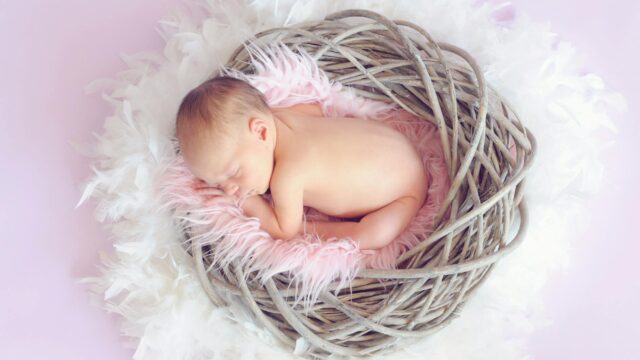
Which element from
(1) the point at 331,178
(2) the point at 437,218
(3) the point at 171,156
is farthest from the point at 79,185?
(2) the point at 437,218

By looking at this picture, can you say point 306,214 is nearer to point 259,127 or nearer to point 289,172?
point 289,172

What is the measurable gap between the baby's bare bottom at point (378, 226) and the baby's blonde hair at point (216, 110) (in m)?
0.28

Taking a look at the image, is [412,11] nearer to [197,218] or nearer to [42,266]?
[197,218]

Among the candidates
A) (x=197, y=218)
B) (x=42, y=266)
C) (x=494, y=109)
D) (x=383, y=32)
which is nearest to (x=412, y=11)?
(x=383, y=32)

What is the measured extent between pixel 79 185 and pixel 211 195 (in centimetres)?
33

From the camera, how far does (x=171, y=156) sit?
51.4 inches

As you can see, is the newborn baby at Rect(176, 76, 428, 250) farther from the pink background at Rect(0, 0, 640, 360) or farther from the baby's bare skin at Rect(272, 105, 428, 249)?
the pink background at Rect(0, 0, 640, 360)

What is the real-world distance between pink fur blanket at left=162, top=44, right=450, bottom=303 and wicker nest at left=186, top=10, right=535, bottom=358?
0.03 metres

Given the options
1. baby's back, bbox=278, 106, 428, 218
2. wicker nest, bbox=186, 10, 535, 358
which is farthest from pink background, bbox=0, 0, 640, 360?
baby's back, bbox=278, 106, 428, 218

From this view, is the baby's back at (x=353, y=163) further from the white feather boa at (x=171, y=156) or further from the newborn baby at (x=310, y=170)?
the white feather boa at (x=171, y=156)

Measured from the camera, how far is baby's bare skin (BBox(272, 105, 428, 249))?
4.23 ft

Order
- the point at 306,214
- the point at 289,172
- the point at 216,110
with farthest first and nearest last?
the point at 306,214 → the point at 289,172 → the point at 216,110

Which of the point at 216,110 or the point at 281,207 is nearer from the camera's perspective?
the point at 216,110

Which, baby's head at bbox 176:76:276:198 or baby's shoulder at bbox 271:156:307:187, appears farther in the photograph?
baby's shoulder at bbox 271:156:307:187
